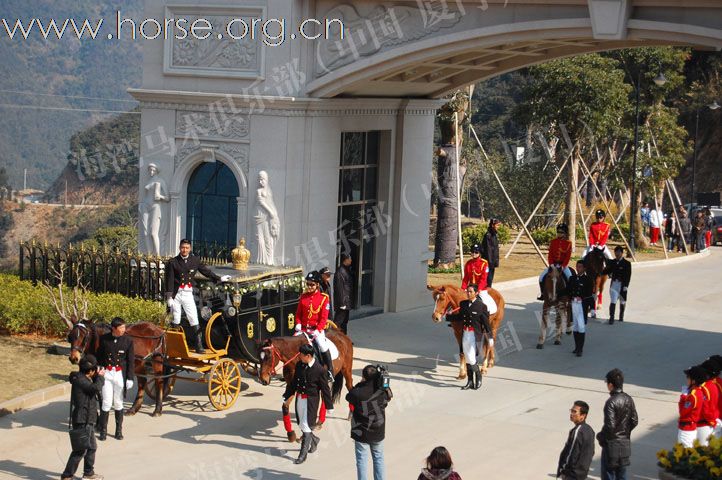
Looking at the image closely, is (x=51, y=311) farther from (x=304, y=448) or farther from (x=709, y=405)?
(x=709, y=405)

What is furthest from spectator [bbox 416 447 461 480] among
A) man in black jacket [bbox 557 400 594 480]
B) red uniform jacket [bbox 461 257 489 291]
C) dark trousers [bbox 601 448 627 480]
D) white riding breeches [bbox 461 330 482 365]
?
red uniform jacket [bbox 461 257 489 291]

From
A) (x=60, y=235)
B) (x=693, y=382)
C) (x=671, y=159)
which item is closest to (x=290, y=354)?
(x=693, y=382)

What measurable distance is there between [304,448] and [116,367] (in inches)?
106

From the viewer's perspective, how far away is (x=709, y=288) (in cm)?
3041

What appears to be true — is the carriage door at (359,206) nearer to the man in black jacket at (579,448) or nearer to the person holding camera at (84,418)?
the person holding camera at (84,418)

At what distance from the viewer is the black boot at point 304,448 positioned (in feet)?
48.7

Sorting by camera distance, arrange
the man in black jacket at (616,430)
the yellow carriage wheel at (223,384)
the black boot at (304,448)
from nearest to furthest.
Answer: the man in black jacket at (616,430) < the black boot at (304,448) < the yellow carriage wheel at (223,384)

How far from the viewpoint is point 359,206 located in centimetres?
2480

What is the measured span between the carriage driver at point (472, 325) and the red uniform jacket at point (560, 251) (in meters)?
4.38

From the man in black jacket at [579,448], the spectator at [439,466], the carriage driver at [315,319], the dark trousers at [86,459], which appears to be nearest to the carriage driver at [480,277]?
the carriage driver at [315,319]

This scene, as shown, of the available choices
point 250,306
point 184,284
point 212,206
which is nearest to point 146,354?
point 184,284

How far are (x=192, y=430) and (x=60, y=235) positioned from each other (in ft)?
136

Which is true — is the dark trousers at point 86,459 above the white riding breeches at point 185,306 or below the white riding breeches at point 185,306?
below

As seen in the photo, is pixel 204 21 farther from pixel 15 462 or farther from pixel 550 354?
pixel 15 462
